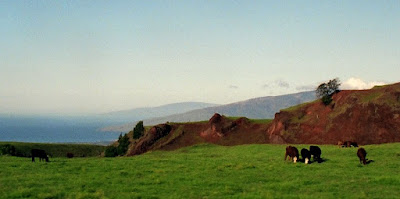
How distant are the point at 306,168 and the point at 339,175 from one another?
4.43 metres

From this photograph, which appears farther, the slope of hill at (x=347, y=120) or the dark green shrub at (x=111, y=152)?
the dark green shrub at (x=111, y=152)

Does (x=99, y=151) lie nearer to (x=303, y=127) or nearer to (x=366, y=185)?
(x=303, y=127)

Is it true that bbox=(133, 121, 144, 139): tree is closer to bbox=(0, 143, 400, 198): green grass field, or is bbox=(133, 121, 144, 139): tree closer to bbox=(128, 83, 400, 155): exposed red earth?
bbox=(128, 83, 400, 155): exposed red earth

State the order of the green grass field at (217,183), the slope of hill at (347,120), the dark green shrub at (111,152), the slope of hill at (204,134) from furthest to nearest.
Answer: the dark green shrub at (111,152) → the slope of hill at (204,134) → the slope of hill at (347,120) → the green grass field at (217,183)

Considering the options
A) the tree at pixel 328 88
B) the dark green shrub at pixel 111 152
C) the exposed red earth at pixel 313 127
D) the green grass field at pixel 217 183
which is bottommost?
the dark green shrub at pixel 111 152

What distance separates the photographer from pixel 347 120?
81625 mm

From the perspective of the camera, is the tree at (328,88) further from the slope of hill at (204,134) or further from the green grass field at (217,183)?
the green grass field at (217,183)

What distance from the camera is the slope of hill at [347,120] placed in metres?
76.4

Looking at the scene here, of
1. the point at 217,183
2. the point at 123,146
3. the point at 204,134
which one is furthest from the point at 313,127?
the point at 217,183

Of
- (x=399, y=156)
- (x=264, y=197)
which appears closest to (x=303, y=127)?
(x=399, y=156)

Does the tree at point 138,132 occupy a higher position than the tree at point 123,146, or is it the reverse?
the tree at point 138,132

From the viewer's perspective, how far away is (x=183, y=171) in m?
27.2

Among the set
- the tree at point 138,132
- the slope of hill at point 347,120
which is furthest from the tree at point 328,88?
the tree at point 138,132

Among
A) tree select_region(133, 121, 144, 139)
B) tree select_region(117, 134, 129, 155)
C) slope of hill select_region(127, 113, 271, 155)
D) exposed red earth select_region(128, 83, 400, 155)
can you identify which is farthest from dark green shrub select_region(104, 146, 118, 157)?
tree select_region(133, 121, 144, 139)
